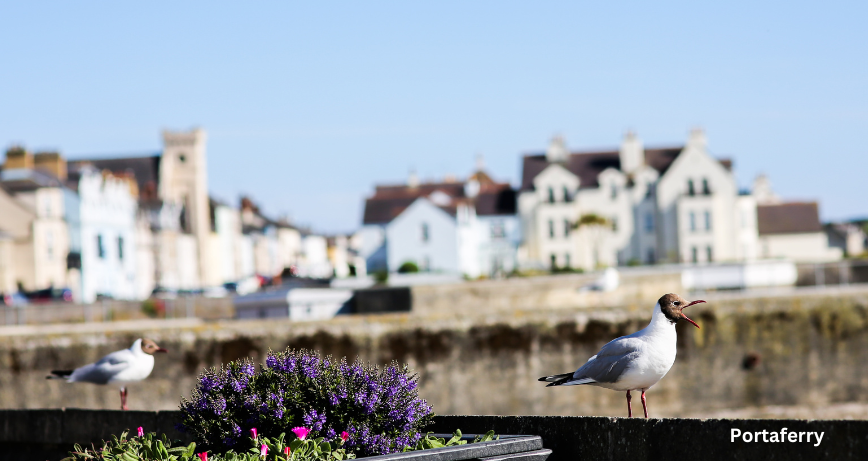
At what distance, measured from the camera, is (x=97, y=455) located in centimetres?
585

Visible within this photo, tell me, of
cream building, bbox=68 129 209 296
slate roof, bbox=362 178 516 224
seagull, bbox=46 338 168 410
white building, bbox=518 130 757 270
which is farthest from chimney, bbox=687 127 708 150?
seagull, bbox=46 338 168 410

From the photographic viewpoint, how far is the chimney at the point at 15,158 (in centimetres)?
6003

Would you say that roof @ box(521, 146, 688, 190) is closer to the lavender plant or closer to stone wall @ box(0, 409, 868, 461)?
stone wall @ box(0, 409, 868, 461)

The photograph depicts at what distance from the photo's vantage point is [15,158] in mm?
60125

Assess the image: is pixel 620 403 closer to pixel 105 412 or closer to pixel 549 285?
pixel 549 285

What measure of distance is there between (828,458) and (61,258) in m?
58.2

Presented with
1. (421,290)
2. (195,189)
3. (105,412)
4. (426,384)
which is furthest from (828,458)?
(195,189)

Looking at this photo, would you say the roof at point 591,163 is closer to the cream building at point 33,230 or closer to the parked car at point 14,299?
the cream building at point 33,230

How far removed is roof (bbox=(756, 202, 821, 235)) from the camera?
7938 centimetres

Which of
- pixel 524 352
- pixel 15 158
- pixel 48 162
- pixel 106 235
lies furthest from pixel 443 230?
pixel 524 352

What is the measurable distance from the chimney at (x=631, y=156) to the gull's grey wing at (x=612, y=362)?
68.2 meters

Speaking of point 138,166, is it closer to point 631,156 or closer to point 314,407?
point 631,156

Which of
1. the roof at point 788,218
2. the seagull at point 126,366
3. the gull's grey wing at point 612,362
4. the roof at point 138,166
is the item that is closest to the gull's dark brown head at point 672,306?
the gull's grey wing at point 612,362

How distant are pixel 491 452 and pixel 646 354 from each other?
0.98m
